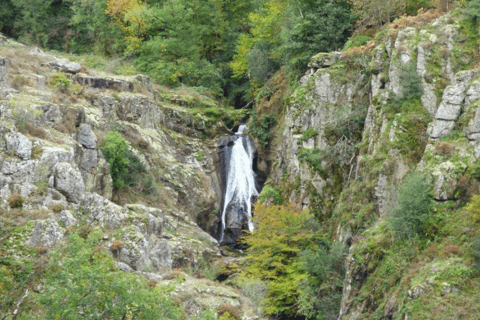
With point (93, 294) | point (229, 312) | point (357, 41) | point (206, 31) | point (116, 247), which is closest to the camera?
point (93, 294)

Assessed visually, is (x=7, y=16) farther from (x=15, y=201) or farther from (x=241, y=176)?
(x=15, y=201)

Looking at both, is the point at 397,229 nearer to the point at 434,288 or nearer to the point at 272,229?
the point at 434,288

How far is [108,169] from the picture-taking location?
3394 cm

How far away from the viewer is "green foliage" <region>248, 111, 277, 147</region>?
45656mm

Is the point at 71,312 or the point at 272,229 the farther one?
the point at 272,229

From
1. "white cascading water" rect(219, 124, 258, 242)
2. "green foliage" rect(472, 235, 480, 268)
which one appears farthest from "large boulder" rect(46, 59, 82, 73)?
"green foliage" rect(472, 235, 480, 268)

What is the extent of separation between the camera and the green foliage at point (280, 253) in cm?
3272

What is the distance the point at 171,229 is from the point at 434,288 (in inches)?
663

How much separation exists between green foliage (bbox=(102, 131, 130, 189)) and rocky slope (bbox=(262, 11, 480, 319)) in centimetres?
1200

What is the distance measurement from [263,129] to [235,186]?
5.14 metres

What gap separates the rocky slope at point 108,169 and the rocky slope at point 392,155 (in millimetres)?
6912

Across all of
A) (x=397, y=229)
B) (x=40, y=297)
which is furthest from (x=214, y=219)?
(x=40, y=297)

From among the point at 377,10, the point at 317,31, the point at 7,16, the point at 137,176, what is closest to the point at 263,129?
the point at 317,31

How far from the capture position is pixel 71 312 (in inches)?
639
